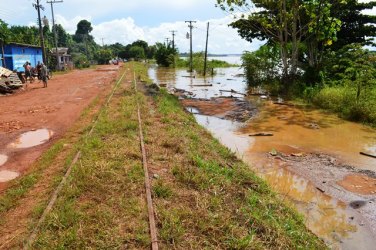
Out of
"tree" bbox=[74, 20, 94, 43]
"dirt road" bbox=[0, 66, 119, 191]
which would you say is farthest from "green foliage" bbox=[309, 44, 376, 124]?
"tree" bbox=[74, 20, 94, 43]

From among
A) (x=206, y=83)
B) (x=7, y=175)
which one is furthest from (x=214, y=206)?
(x=206, y=83)

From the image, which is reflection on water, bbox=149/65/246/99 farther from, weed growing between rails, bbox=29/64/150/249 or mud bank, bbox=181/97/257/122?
weed growing between rails, bbox=29/64/150/249

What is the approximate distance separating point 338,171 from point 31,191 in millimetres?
6987

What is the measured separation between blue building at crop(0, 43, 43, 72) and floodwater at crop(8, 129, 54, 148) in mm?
18071

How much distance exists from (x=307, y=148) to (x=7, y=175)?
8278 mm

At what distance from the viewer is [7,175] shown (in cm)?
695

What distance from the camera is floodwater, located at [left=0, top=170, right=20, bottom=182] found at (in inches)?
265

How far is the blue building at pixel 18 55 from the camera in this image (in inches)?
1128

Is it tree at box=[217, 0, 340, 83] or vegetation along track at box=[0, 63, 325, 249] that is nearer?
vegetation along track at box=[0, 63, 325, 249]

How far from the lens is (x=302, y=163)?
8891 millimetres

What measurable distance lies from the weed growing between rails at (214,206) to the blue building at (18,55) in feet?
76.8

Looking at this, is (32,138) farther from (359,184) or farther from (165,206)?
(359,184)

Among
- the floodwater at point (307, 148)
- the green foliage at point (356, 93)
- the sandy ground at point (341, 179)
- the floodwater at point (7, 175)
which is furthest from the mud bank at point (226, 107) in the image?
the floodwater at point (7, 175)

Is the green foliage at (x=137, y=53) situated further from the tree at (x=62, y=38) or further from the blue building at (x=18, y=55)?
the blue building at (x=18, y=55)
